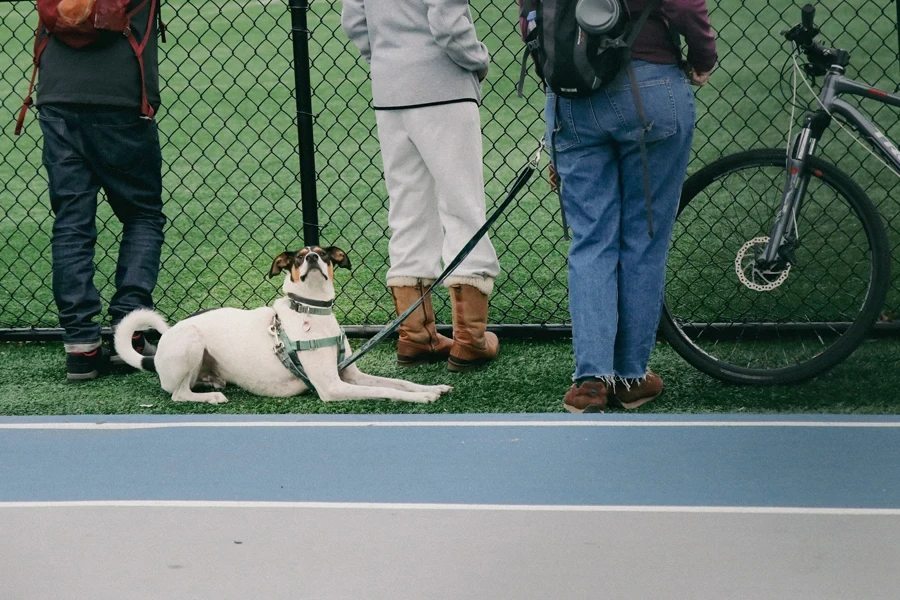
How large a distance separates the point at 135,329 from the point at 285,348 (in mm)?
736

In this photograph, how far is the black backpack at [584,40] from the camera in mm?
3691

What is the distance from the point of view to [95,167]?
15.9 ft

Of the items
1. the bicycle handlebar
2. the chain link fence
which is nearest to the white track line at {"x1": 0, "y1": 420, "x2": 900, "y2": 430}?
the chain link fence

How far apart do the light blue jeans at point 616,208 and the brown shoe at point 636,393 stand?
8 centimetres

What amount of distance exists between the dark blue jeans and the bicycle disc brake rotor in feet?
8.24

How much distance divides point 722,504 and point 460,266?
168cm

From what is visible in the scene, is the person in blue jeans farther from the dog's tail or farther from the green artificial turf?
the dog's tail

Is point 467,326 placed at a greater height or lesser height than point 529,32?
lesser

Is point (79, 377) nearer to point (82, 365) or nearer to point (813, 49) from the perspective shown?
point (82, 365)

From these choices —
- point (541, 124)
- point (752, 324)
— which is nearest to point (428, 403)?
point (752, 324)

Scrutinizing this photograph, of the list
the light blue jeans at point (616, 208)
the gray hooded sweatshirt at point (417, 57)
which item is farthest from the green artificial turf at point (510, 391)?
the gray hooded sweatshirt at point (417, 57)

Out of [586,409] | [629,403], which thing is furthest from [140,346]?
[629,403]

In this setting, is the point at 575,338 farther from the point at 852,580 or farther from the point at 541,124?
the point at 541,124

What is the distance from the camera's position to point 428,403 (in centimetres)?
444
